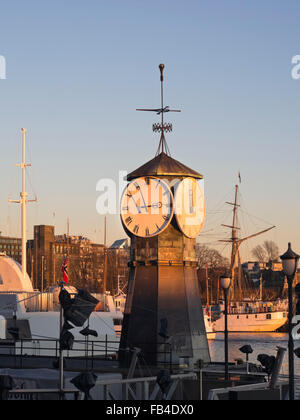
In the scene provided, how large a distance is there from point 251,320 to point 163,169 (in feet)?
414

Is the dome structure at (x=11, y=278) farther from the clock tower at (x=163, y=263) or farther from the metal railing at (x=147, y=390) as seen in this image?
the metal railing at (x=147, y=390)

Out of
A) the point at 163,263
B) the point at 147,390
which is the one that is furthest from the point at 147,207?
the point at 147,390

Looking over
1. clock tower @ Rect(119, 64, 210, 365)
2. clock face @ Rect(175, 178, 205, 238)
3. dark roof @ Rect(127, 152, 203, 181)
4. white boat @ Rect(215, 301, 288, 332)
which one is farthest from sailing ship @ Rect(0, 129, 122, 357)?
white boat @ Rect(215, 301, 288, 332)

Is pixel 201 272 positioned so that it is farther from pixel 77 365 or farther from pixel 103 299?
pixel 77 365

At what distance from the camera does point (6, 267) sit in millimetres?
54062

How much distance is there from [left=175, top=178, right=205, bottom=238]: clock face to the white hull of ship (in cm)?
12081

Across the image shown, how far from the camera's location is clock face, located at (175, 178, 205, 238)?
3092 centimetres

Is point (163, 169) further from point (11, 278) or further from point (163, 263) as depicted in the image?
point (11, 278)

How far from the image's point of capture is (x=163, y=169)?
3105cm

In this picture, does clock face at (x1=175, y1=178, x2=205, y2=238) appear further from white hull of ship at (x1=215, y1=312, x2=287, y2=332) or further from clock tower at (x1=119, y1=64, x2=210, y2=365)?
white hull of ship at (x1=215, y1=312, x2=287, y2=332)

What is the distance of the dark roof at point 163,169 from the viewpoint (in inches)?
1221

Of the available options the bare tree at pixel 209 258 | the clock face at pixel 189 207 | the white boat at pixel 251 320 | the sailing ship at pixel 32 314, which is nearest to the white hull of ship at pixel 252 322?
the white boat at pixel 251 320
